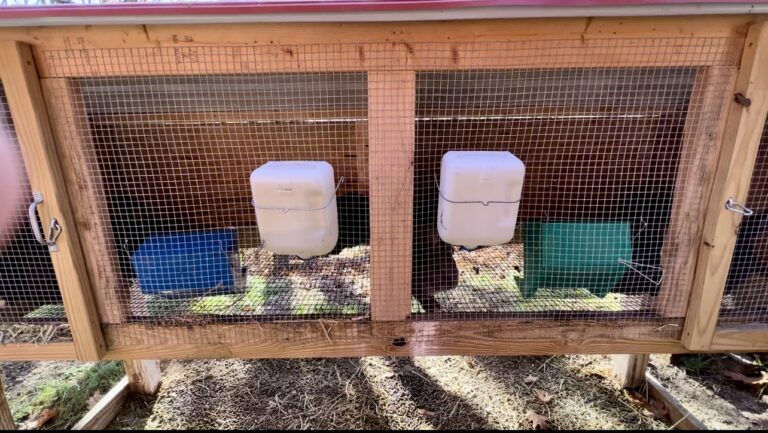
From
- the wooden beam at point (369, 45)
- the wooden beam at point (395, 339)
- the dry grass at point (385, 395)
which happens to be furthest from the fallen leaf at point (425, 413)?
the wooden beam at point (369, 45)

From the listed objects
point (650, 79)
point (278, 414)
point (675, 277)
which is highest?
point (650, 79)

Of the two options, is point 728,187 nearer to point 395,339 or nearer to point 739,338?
point 739,338

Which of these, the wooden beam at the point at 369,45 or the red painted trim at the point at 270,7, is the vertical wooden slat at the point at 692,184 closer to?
the wooden beam at the point at 369,45

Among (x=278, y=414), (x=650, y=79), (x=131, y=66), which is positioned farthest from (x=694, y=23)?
(x=278, y=414)

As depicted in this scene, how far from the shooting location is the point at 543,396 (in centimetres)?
212

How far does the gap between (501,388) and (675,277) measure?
1119 mm

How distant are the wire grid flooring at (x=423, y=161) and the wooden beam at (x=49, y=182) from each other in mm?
91

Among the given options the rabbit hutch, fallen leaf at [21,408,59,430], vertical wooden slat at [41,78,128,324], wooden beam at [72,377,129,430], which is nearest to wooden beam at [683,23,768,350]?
the rabbit hutch

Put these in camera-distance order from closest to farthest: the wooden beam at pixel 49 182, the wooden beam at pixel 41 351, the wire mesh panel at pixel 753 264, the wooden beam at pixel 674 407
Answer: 1. the wooden beam at pixel 49 182
2. the wooden beam at pixel 41 351
3. the wire mesh panel at pixel 753 264
4. the wooden beam at pixel 674 407

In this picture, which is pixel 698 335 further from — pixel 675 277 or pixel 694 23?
pixel 694 23

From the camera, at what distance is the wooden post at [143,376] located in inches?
82.2

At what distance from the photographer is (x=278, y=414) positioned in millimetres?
2051

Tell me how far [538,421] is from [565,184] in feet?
3.88

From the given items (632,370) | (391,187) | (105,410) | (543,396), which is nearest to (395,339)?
(391,187)
